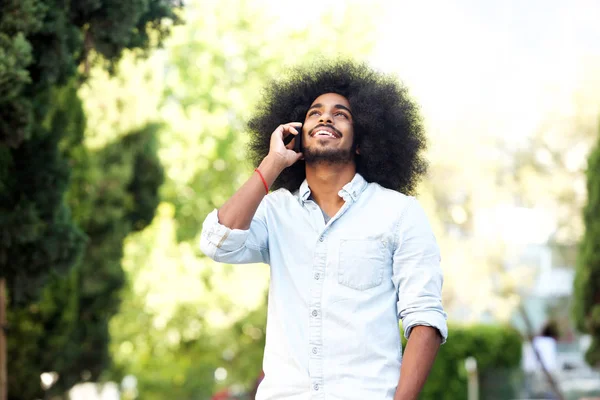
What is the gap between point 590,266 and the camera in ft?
44.7

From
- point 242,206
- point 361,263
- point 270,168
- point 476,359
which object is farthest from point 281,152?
point 476,359

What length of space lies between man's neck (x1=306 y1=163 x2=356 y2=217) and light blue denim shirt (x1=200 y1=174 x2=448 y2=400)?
0.26 ft

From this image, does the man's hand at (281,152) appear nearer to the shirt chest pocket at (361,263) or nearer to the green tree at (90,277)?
the shirt chest pocket at (361,263)

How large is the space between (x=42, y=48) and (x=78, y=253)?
203 centimetres

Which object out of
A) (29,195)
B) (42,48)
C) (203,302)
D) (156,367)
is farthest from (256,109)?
(156,367)

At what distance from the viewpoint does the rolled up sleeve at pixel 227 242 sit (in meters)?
3.56

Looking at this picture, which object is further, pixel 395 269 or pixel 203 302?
pixel 203 302

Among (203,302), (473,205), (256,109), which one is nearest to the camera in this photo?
(256,109)

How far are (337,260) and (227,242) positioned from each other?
0.39 metres

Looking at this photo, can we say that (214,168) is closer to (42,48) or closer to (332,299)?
(42,48)

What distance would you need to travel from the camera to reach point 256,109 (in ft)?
15.4

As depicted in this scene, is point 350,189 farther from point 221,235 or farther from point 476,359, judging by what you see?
point 476,359

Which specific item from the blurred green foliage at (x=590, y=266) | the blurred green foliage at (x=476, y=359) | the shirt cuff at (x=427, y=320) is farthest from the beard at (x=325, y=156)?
the blurred green foliage at (x=476, y=359)

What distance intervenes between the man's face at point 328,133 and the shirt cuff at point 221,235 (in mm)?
439
